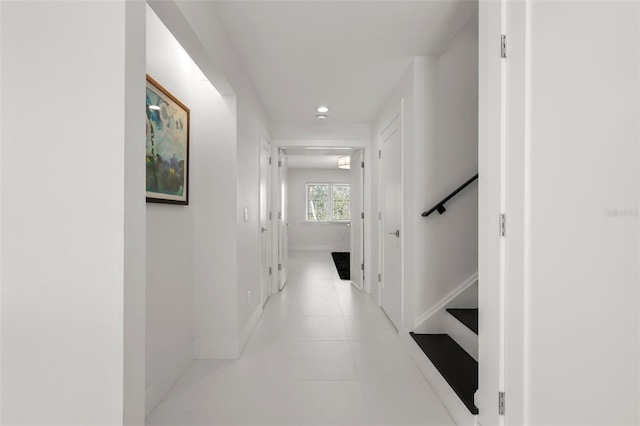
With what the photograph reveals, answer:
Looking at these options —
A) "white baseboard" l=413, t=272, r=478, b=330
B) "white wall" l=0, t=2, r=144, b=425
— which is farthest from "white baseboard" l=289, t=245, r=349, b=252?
"white wall" l=0, t=2, r=144, b=425

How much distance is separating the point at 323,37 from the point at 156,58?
109cm

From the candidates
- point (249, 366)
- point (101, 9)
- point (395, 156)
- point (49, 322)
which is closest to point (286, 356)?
point (249, 366)

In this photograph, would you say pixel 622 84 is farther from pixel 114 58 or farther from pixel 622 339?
pixel 114 58

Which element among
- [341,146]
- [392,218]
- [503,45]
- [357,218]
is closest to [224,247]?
[392,218]

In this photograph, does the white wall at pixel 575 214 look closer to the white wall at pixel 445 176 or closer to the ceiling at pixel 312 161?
the white wall at pixel 445 176

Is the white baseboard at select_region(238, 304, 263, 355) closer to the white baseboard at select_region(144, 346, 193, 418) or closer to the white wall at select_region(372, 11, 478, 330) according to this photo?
the white baseboard at select_region(144, 346, 193, 418)

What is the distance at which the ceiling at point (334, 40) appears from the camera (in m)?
1.90

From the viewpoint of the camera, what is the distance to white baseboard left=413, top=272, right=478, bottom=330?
97.0 inches

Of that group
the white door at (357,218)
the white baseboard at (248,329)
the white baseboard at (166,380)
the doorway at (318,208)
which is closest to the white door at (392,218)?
the white door at (357,218)

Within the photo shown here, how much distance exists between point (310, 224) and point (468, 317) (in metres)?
7.02

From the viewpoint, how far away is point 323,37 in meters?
2.21

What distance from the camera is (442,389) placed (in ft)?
6.08

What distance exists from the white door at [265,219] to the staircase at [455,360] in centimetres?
183

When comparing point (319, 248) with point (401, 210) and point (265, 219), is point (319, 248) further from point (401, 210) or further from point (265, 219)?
point (401, 210)
